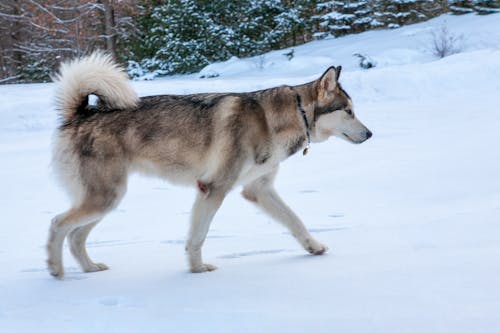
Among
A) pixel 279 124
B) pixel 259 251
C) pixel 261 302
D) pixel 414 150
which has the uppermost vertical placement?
pixel 279 124

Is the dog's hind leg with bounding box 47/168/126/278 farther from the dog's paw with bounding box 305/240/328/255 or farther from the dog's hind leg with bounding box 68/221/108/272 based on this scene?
the dog's paw with bounding box 305/240/328/255

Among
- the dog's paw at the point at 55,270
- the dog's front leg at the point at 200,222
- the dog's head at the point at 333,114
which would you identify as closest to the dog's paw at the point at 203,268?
the dog's front leg at the point at 200,222

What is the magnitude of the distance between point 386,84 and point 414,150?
18.4ft

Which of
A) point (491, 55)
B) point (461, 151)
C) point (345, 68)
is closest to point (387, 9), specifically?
point (345, 68)

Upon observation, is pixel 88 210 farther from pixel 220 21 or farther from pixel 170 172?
pixel 220 21

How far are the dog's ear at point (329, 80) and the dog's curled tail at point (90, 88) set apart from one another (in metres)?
1.23

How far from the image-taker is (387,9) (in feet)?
75.3

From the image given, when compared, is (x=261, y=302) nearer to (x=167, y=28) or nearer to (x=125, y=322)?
(x=125, y=322)

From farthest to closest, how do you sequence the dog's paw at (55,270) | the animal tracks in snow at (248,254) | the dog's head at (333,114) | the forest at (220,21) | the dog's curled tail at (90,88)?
the forest at (220,21) → the animal tracks in snow at (248,254) → the dog's head at (333,114) → the dog's curled tail at (90,88) → the dog's paw at (55,270)

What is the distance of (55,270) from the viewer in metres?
4.01

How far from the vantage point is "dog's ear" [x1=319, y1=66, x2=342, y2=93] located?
4.30m

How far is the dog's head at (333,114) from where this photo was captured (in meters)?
4.35

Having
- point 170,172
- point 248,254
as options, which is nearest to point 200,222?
point 170,172

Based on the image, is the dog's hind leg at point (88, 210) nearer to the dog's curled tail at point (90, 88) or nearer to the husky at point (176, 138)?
the husky at point (176, 138)
